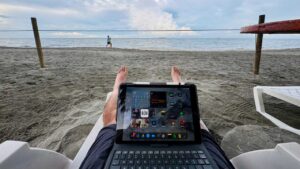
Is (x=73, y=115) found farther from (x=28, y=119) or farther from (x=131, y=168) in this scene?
(x=131, y=168)

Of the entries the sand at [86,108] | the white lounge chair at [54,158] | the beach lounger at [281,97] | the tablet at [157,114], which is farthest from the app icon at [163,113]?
the beach lounger at [281,97]

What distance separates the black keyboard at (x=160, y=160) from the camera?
0.56 m

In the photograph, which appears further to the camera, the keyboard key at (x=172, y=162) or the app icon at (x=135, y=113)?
the app icon at (x=135, y=113)

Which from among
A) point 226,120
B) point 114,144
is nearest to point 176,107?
point 114,144

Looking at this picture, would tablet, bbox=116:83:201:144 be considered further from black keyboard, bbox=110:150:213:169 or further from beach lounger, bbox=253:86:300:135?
beach lounger, bbox=253:86:300:135

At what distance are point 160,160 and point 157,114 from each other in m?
0.18

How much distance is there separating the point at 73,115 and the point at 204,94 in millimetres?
1430

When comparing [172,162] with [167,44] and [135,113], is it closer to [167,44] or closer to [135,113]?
[135,113]

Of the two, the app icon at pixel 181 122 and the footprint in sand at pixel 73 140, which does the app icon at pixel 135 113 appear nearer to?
the app icon at pixel 181 122

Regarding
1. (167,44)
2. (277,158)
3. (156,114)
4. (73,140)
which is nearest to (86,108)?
(73,140)

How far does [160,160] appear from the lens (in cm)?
59

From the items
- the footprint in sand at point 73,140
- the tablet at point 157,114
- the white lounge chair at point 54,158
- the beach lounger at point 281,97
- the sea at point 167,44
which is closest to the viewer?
the white lounge chair at point 54,158

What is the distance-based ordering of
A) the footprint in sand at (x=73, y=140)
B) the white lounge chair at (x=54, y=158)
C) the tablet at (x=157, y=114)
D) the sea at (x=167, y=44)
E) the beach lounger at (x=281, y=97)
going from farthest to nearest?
the sea at (x=167, y=44) → the beach lounger at (x=281, y=97) → the footprint in sand at (x=73, y=140) → the tablet at (x=157, y=114) → the white lounge chair at (x=54, y=158)

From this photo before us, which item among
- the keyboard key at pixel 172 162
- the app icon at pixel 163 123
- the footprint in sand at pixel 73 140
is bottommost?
the footprint in sand at pixel 73 140
